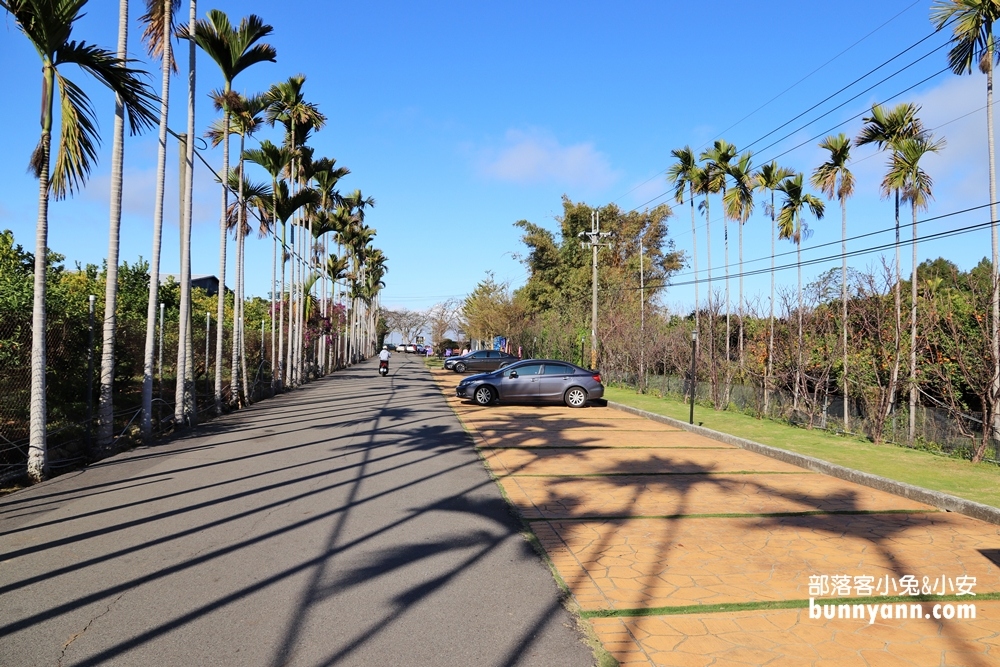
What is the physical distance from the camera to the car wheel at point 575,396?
71.1ft

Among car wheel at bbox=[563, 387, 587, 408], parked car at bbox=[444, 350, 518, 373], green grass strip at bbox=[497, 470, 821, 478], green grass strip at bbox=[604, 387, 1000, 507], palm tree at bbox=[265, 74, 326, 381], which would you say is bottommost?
green grass strip at bbox=[497, 470, 821, 478]

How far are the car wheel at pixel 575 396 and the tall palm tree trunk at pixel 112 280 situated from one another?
1337cm

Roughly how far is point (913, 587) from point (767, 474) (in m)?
5.17

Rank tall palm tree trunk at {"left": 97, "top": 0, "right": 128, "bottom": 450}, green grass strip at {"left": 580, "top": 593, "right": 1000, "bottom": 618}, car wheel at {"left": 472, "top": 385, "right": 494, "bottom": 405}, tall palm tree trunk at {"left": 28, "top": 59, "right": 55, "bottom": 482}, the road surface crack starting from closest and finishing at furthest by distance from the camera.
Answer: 1. the road surface crack
2. green grass strip at {"left": 580, "top": 593, "right": 1000, "bottom": 618}
3. tall palm tree trunk at {"left": 28, "top": 59, "right": 55, "bottom": 482}
4. tall palm tree trunk at {"left": 97, "top": 0, "right": 128, "bottom": 450}
5. car wheel at {"left": 472, "top": 385, "right": 494, "bottom": 405}

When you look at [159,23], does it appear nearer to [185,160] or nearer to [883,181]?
[185,160]

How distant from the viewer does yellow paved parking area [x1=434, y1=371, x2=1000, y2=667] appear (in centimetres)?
440

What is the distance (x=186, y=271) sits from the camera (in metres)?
14.9

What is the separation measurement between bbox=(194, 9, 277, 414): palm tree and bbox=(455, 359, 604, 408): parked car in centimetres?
802

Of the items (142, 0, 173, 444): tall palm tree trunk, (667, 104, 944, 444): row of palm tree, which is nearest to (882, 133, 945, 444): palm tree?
(667, 104, 944, 444): row of palm tree

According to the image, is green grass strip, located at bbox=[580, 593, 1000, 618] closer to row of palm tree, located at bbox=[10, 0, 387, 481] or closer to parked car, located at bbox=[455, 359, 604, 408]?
row of palm tree, located at bbox=[10, 0, 387, 481]

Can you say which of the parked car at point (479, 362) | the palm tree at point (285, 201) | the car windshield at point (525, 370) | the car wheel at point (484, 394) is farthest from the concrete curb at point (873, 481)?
the parked car at point (479, 362)

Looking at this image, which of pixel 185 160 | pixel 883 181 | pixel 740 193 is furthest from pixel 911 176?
pixel 185 160

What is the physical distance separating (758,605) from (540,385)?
54.4ft

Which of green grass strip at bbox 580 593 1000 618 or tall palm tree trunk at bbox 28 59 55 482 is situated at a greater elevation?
tall palm tree trunk at bbox 28 59 55 482
